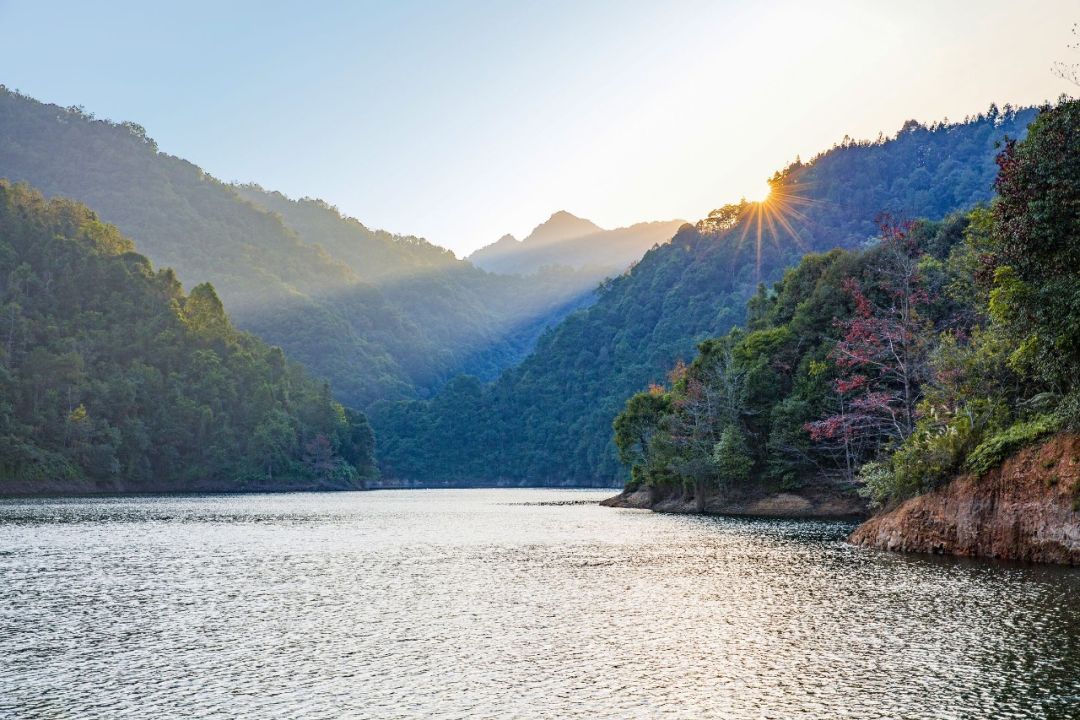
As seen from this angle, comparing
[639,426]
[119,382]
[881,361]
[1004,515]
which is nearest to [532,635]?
[1004,515]

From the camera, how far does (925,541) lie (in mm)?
47250

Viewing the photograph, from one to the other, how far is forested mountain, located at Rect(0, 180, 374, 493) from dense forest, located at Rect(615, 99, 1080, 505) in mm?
87493

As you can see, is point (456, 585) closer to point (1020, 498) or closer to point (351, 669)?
point (351, 669)

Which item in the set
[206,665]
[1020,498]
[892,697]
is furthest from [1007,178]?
[206,665]

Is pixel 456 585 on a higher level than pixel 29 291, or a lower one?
lower

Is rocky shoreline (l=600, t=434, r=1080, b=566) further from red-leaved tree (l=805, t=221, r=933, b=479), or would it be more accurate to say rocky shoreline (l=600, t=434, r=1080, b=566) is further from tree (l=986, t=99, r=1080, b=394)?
red-leaved tree (l=805, t=221, r=933, b=479)

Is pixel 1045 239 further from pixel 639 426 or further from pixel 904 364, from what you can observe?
pixel 639 426

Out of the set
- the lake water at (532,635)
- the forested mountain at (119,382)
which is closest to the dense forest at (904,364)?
the lake water at (532,635)

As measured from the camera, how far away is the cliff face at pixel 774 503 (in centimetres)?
8288

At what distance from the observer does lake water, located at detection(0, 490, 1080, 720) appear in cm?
1814

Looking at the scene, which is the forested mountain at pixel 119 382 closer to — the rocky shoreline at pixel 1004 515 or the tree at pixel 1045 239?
the rocky shoreline at pixel 1004 515

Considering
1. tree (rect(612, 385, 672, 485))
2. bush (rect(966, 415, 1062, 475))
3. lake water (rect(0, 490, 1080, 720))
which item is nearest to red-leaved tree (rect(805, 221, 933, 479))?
bush (rect(966, 415, 1062, 475))

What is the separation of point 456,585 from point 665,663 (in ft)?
51.9

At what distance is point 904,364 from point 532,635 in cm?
4683
